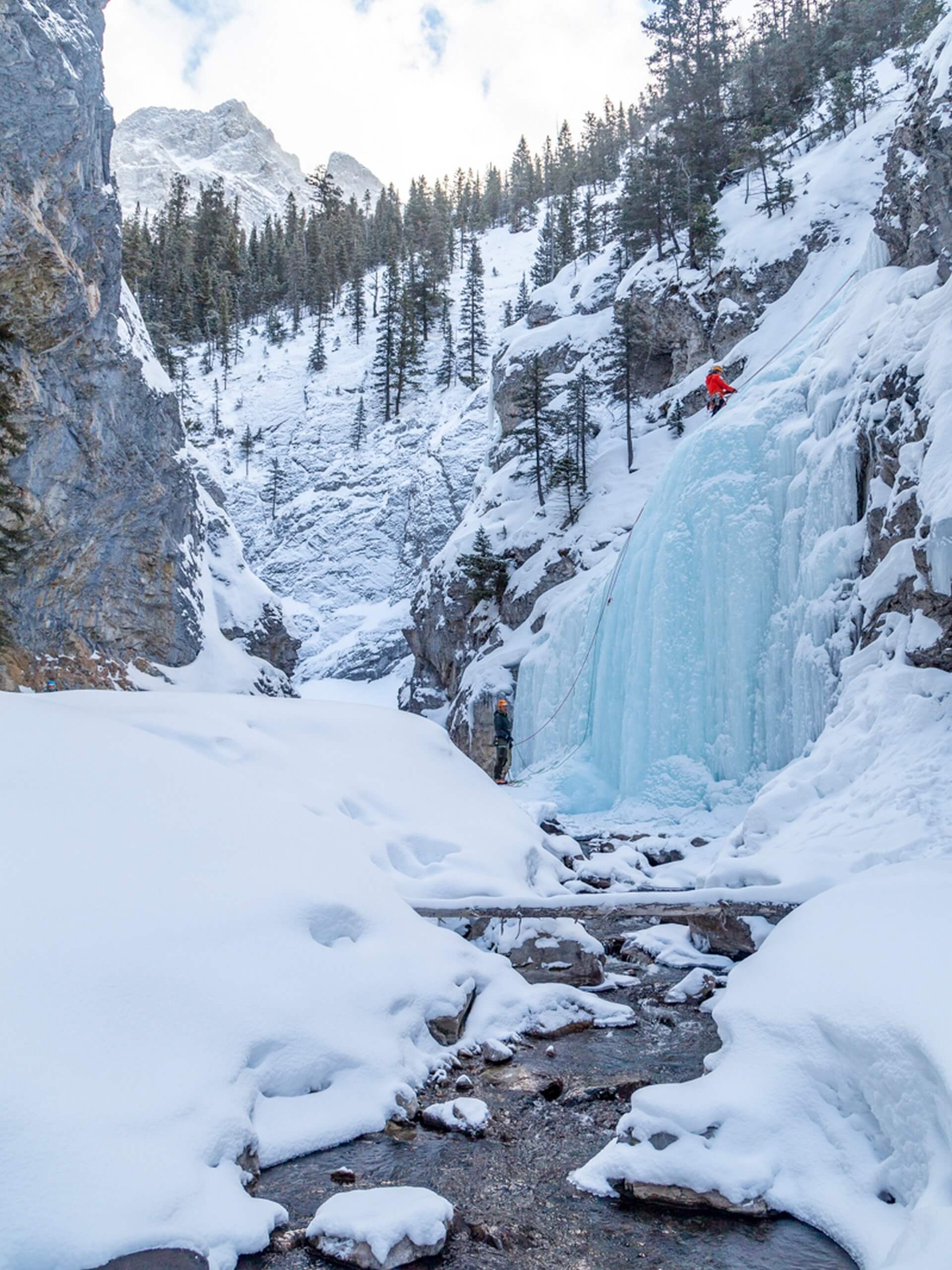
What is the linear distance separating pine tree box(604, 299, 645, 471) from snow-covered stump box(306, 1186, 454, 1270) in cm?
2258

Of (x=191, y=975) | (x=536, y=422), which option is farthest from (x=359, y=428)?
(x=191, y=975)

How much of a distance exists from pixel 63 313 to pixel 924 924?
1732 centimetres

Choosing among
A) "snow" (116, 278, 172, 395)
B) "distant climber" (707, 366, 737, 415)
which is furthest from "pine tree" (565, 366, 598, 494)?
"snow" (116, 278, 172, 395)

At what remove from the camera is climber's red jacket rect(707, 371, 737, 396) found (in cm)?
1945

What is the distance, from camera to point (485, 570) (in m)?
24.0

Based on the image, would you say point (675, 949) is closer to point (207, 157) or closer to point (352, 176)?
point (207, 157)

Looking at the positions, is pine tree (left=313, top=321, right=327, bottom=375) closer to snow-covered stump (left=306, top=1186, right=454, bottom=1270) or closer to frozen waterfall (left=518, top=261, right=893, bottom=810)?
frozen waterfall (left=518, top=261, right=893, bottom=810)

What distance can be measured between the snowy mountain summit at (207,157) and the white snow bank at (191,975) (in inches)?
4248

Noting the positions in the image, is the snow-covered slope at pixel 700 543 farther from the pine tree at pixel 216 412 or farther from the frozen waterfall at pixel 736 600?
the pine tree at pixel 216 412

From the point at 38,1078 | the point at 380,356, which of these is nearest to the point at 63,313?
the point at 38,1078

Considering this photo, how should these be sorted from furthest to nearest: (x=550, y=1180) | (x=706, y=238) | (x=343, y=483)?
1. (x=343, y=483)
2. (x=706, y=238)
3. (x=550, y=1180)

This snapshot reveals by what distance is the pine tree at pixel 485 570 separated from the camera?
78.8 ft

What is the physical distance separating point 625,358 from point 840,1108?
24385 mm

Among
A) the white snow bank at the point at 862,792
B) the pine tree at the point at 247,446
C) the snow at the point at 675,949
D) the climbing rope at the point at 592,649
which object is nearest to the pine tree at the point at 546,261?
the pine tree at the point at 247,446
